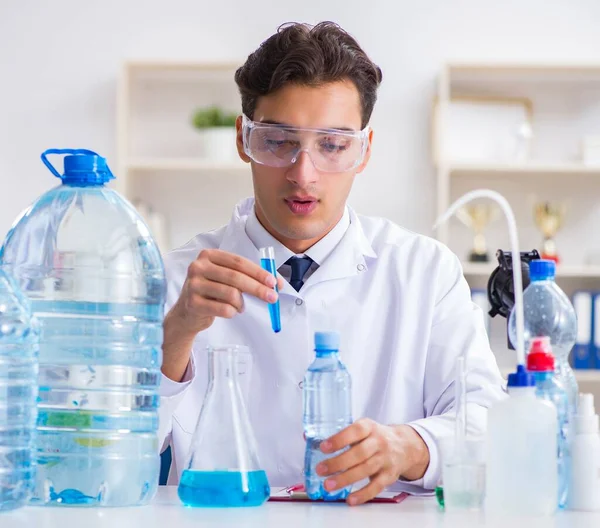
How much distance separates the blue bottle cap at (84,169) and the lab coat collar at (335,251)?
0.66m

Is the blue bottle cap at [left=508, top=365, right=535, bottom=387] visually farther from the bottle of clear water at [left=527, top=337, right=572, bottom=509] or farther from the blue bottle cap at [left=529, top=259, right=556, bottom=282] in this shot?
the blue bottle cap at [left=529, top=259, right=556, bottom=282]

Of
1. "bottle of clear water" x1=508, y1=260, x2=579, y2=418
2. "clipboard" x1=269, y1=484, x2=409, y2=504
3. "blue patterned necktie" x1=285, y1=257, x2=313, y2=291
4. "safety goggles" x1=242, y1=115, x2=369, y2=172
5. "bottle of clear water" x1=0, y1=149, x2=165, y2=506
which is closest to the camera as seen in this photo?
"bottle of clear water" x1=0, y1=149, x2=165, y2=506

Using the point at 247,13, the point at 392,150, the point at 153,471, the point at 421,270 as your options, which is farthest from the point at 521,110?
the point at 153,471

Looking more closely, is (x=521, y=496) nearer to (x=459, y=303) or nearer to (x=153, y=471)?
(x=153, y=471)

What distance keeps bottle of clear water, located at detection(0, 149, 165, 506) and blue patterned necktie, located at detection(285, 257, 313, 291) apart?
0.59 meters

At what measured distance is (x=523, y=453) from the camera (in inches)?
44.9

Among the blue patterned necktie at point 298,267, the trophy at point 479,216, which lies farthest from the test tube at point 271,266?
the trophy at point 479,216

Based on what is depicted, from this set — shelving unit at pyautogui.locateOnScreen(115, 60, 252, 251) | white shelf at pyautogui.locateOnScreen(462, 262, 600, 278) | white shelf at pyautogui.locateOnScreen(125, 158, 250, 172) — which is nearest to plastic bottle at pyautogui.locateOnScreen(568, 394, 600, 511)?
white shelf at pyautogui.locateOnScreen(462, 262, 600, 278)

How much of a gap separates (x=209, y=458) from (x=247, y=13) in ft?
11.0

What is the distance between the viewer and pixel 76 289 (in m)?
1.27

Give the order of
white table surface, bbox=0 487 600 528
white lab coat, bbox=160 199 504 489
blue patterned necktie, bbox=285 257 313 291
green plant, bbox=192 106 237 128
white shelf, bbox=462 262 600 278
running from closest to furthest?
white table surface, bbox=0 487 600 528, white lab coat, bbox=160 199 504 489, blue patterned necktie, bbox=285 257 313 291, white shelf, bbox=462 262 600 278, green plant, bbox=192 106 237 128

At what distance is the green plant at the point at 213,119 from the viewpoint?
4066mm

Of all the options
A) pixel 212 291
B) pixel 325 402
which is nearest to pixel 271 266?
pixel 212 291

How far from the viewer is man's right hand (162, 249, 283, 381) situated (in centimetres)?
129
